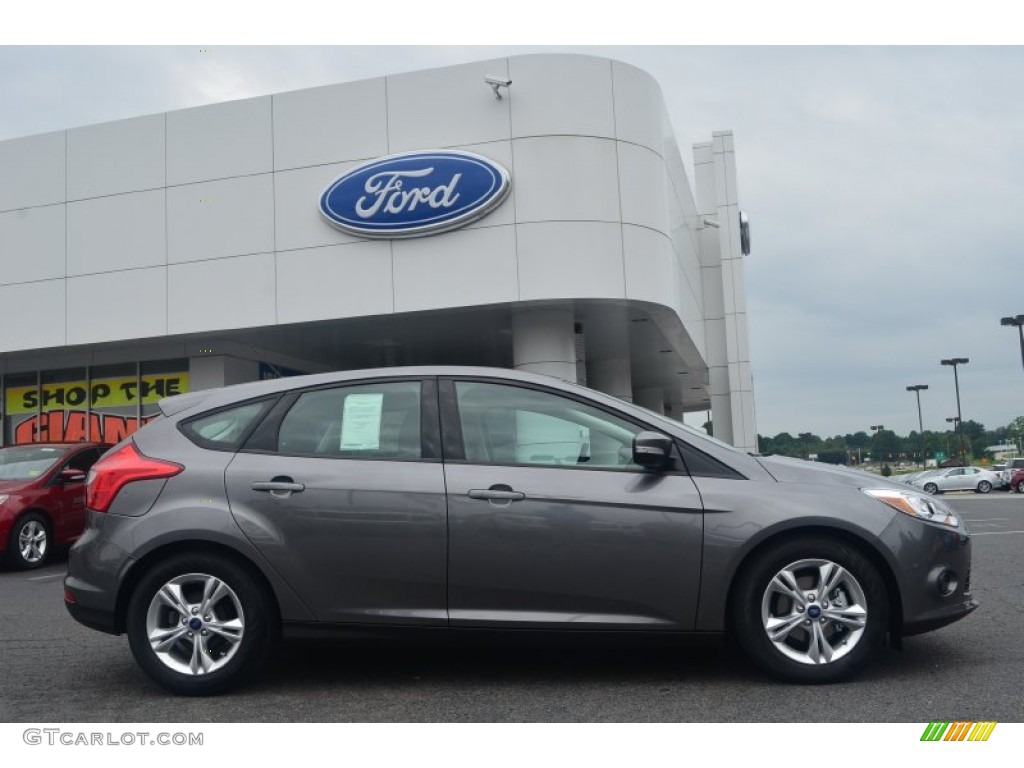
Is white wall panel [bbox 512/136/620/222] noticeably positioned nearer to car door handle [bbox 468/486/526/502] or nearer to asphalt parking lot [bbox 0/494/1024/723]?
asphalt parking lot [bbox 0/494/1024/723]

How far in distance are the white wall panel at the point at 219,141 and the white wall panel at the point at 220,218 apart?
212 millimetres

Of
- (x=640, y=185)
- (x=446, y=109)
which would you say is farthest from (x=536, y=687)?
(x=446, y=109)

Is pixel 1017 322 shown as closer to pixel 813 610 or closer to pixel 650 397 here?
pixel 650 397

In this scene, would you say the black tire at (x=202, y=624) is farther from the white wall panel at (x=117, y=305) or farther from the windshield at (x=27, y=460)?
the white wall panel at (x=117, y=305)

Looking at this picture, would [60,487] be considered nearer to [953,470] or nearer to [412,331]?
[412,331]

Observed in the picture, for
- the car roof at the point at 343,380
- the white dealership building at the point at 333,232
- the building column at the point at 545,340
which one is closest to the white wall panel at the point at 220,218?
the white dealership building at the point at 333,232

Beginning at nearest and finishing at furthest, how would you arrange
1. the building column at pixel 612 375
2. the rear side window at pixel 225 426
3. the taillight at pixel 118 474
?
the taillight at pixel 118 474, the rear side window at pixel 225 426, the building column at pixel 612 375

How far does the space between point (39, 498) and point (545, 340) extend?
8.48 m

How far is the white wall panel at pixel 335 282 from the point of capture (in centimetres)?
1642

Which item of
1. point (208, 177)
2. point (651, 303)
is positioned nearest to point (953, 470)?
point (651, 303)

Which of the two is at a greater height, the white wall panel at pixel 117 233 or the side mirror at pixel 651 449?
the white wall panel at pixel 117 233

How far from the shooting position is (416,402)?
496cm

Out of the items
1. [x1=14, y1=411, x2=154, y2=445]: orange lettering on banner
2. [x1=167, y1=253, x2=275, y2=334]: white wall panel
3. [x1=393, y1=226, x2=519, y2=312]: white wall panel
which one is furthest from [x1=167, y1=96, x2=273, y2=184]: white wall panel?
[x1=14, y1=411, x2=154, y2=445]: orange lettering on banner

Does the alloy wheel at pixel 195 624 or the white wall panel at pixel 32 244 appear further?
the white wall panel at pixel 32 244
